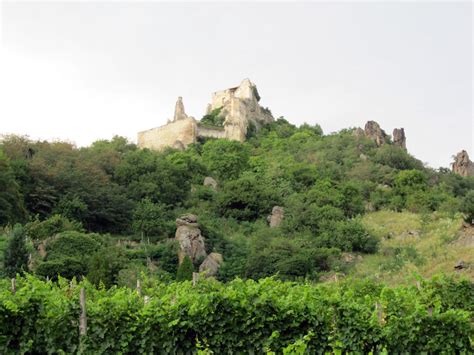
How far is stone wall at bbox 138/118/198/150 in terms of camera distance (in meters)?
73.2

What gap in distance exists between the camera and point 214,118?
8131cm

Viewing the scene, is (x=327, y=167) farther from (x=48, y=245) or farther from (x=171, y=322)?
(x=171, y=322)

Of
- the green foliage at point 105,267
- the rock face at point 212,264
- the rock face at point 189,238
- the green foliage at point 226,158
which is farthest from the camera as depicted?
the green foliage at point 226,158

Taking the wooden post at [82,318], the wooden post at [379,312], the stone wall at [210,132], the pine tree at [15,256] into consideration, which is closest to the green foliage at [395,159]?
the stone wall at [210,132]

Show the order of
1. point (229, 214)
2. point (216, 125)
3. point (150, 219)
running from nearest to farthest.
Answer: point (150, 219), point (229, 214), point (216, 125)

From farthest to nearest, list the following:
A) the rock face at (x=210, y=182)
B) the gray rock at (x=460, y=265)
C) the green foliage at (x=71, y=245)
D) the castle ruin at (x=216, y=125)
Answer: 1. the castle ruin at (x=216, y=125)
2. the rock face at (x=210, y=182)
3. the green foliage at (x=71, y=245)
4. the gray rock at (x=460, y=265)

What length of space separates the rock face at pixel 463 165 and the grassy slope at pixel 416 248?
80.9 feet

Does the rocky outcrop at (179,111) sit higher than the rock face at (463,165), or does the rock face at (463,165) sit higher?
the rocky outcrop at (179,111)

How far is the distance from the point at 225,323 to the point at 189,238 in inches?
933

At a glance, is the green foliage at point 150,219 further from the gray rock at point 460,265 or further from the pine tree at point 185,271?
the gray rock at point 460,265

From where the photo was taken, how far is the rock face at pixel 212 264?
34750mm

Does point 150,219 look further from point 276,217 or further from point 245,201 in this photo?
point 276,217

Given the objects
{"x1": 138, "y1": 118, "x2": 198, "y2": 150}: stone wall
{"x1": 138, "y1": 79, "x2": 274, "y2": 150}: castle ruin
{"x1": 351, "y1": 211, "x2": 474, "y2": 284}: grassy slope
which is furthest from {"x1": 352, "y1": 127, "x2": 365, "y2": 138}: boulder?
{"x1": 351, "y1": 211, "x2": 474, "y2": 284}: grassy slope

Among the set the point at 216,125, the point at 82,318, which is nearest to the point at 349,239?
the point at 82,318
